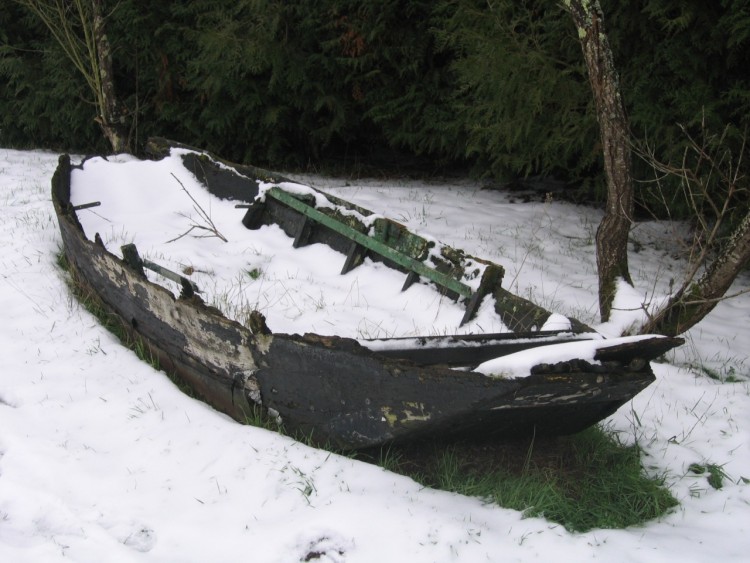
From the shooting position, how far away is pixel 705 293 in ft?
14.1

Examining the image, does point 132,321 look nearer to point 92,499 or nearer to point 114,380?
point 114,380

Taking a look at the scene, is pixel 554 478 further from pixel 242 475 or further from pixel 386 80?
pixel 386 80

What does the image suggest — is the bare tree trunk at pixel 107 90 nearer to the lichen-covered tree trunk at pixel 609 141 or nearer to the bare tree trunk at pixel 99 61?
the bare tree trunk at pixel 99 61

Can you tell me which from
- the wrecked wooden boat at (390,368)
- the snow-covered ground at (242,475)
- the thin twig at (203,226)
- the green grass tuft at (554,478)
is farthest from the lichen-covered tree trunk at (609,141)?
the thin twig at (203,226)

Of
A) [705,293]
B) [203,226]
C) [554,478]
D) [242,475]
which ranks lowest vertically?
[242,475]

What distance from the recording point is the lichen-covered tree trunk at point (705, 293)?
163 inches

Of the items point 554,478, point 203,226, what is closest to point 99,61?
point 203,226

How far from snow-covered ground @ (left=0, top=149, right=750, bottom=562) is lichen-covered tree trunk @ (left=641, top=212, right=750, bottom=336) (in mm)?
203

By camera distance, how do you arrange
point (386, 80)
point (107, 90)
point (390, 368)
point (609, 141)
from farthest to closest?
1. point (386, 80)
2. point (107, 90)
3. point (609, 141)
4. point (390, 368)

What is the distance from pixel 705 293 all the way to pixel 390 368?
2424 mm

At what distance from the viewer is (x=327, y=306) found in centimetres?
471

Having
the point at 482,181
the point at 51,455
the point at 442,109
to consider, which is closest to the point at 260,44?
the point at 442,109

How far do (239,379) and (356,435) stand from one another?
693mm

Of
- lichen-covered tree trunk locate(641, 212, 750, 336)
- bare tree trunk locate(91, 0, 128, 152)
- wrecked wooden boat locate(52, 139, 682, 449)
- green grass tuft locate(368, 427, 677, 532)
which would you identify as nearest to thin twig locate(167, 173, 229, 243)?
wrecked wooden boat locate(52, 139, 682, 449)
